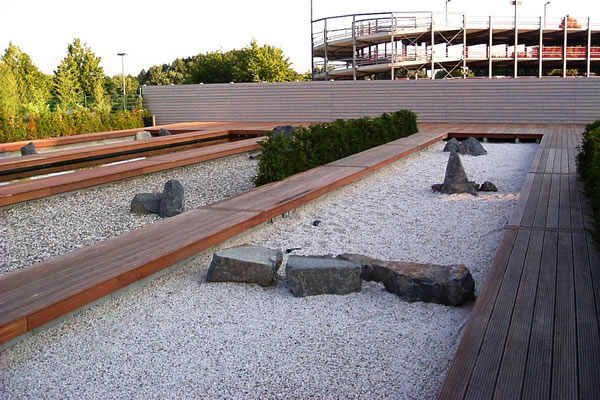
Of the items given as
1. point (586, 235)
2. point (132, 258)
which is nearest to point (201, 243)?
point (132, 258)

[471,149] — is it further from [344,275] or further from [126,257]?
[126,257]

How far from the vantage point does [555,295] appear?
117 inches

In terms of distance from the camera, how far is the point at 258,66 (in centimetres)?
4297

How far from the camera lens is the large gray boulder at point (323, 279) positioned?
3568 mm

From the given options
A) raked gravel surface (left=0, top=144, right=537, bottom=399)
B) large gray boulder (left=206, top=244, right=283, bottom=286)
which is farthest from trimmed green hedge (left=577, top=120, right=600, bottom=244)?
large gray boulder (left=206, top=244, right=283, bottom=286)

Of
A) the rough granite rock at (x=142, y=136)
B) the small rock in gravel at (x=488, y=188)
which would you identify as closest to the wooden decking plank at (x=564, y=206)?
the small rock in gravel at (x=488, y=188)

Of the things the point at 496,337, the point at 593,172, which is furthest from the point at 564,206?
the point at 496,337

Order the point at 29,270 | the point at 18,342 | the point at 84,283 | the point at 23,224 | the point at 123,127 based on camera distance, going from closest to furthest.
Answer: the point at 18,342 → the point at 84,283 → the point at 29,270 → the point at 23,224 → the point at 123,127

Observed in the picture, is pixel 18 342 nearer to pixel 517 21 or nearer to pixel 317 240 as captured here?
pixel 317 240

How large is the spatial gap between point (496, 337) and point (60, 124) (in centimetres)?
1413

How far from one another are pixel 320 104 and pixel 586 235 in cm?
1343

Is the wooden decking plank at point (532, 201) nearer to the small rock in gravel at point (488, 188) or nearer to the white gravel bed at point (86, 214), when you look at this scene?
the small rock in gravel at point (488, 188)

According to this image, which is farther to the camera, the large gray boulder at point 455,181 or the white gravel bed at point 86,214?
the large gray boulder at point 455,181

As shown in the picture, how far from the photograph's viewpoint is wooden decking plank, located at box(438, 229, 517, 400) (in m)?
2.10
